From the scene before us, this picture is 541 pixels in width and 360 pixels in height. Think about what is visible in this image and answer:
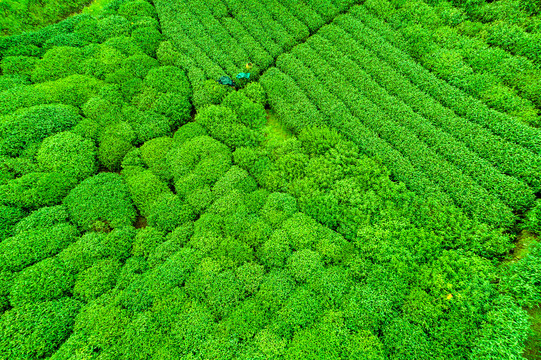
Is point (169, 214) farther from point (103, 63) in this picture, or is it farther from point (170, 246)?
point (103, 63)

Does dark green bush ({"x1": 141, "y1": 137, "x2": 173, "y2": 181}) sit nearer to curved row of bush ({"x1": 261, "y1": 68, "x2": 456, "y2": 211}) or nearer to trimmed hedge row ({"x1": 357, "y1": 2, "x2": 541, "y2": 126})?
curved row of bush ({"x1": 261, "y1": 68, "x2": 456, "y2": 211})

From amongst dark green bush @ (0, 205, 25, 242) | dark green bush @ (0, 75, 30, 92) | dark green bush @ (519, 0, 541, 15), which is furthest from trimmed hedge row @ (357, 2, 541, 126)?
dark green bush @ (0, 205, 25, 242)

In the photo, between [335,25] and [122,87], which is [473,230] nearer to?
[335,25]

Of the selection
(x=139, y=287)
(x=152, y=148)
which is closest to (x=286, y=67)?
(x=152, y=148)

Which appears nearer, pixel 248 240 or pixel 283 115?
pixel 248 240

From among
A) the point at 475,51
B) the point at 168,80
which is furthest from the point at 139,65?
the point at 475,51
